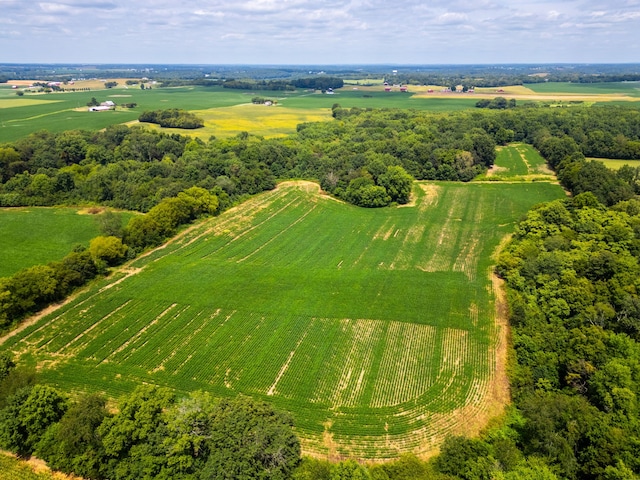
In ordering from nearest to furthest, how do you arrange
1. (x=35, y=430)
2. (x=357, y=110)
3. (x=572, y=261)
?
1. (x=35, y=430)
2. (x=572, y=261)
3. (x=357, y=110)

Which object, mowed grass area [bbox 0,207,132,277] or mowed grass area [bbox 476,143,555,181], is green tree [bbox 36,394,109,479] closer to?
mowed grass area [bbox 0,207,132,277]

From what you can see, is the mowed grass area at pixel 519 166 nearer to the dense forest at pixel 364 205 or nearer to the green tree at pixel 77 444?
the dense forest at pixel 364 205

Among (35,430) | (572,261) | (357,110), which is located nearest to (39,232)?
(35,430)

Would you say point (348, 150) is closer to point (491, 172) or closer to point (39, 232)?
point (491, 172)

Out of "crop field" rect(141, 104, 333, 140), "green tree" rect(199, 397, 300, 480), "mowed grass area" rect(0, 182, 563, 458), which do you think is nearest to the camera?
"green tree" rect(199, 397, 300, 480)

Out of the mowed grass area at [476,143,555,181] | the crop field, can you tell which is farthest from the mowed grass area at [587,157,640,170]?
the crop field
